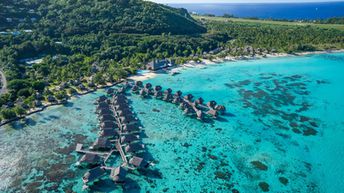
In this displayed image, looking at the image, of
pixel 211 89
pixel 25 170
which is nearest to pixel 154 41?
pixel 211 89

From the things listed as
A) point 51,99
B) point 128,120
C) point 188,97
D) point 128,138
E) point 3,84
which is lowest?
point 128,138

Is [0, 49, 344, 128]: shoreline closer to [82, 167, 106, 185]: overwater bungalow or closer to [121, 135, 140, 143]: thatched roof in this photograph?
[121, 135, 140, 143]: thatched roof

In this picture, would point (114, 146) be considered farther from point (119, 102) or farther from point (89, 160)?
point (119, 102)

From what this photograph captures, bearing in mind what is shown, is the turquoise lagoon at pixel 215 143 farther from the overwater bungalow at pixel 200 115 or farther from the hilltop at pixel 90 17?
the hilltop at pixel 90 17

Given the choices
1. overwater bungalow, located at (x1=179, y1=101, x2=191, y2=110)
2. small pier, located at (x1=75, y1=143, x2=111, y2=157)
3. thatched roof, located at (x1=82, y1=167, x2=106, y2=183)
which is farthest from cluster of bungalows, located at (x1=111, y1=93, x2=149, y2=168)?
overwater bungalow, located at (x1=179, y1=101, x2=191, y2=110)

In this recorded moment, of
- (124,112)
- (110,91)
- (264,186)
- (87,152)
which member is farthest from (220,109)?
(87,152)

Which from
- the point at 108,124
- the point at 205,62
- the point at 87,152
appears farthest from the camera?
the point at 205,62

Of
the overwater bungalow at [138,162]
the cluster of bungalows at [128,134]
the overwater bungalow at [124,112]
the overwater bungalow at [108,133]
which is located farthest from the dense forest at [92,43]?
the overwater bungalow at [138,162]
